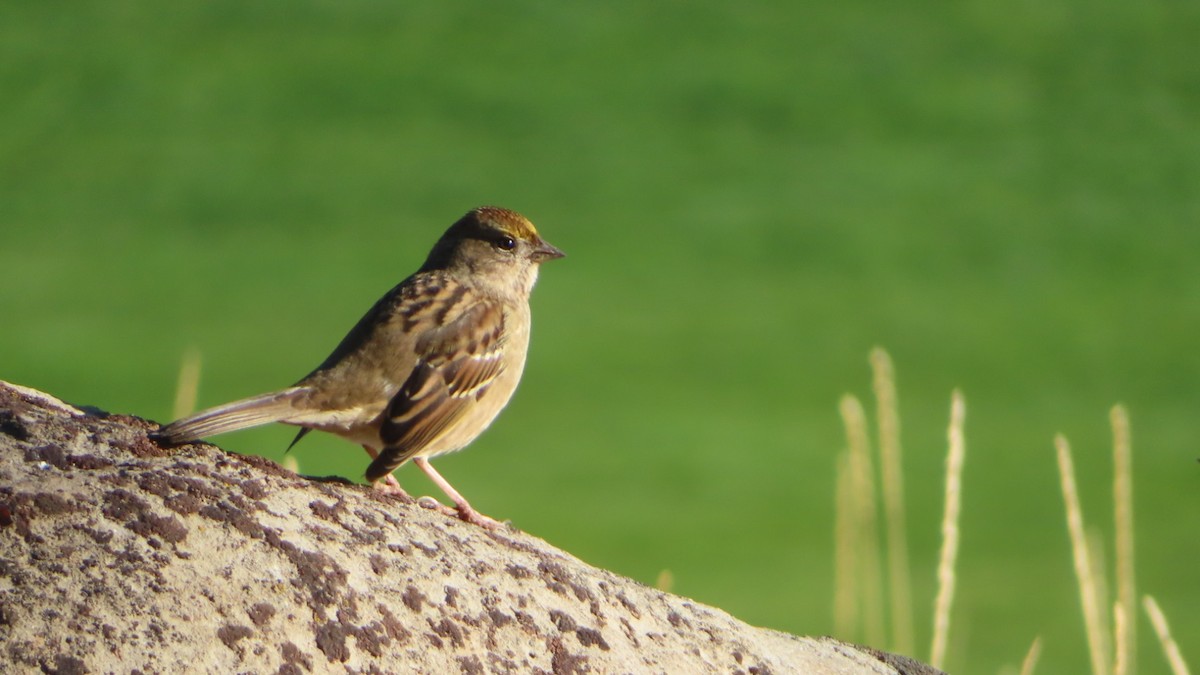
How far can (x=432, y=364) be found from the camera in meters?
4.59

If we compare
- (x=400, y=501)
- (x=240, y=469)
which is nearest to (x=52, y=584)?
(x=240, y=469)

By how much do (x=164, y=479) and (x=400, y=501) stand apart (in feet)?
1.81

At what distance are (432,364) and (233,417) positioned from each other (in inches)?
41.8

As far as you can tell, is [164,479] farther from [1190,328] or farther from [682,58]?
[682,58]

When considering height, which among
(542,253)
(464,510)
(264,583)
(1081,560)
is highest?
(542,253)

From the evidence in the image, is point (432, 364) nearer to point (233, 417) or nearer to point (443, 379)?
point (443, 379)

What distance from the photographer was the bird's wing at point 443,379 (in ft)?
14.2

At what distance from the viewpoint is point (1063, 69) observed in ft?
51.8

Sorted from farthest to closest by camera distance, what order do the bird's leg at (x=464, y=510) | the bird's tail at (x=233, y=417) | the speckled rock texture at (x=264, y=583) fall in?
1. the bird's leg at (x=464, y=510)
2. the bird's tail at (x=233, y=417)
3. the speckled rock texture at (x=264, y=583)

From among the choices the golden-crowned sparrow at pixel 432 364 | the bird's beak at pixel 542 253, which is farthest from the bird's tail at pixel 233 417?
the bird's beak at pixel 542 253

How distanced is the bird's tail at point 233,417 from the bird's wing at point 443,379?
0.27 metres

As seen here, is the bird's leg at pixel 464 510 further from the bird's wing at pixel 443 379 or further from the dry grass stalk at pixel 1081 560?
the dry grass stalk at pixel 1081 560

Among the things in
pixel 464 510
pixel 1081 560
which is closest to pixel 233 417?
pixel 464 510

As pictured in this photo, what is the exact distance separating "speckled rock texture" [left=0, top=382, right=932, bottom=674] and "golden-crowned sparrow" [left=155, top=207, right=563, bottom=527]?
2.58 feet
